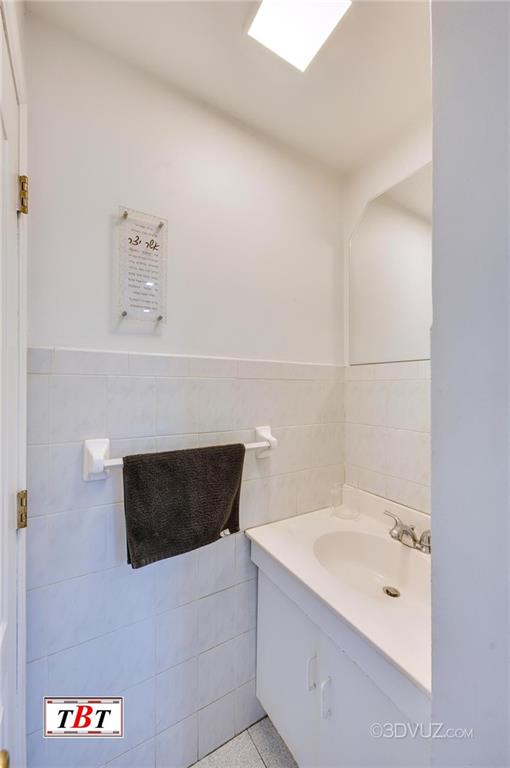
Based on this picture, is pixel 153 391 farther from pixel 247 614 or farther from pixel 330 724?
pixel 330 724

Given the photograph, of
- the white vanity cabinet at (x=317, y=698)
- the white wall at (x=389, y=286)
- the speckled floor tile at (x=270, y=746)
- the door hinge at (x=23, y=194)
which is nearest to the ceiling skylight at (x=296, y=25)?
the white wall at (x=389, y=286)

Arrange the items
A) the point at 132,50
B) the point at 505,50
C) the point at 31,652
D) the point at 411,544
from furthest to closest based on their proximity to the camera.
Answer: the point at 411,544 < the point at 132,50 < the point at 31,652 < the point at 505,50

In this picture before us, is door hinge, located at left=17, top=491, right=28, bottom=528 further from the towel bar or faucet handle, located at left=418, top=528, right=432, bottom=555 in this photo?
faucet handle, located at left=418, top=528, right=432, bottom=555

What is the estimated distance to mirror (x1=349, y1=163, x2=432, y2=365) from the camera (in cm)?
124

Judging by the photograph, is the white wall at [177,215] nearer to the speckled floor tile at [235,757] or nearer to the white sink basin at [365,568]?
the white sink basin at [365,568]

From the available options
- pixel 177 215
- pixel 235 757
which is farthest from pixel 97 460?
pixel 235 757

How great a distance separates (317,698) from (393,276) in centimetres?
156

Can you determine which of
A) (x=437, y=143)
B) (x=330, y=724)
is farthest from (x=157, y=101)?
(x=330, y=724)

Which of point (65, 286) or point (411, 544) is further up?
point (65, 286)

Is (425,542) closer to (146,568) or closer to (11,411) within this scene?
(146,568)

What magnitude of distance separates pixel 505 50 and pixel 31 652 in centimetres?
149

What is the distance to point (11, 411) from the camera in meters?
0.74

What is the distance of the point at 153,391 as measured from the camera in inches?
41.4

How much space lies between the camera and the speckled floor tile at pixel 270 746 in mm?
1163
